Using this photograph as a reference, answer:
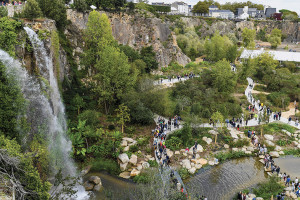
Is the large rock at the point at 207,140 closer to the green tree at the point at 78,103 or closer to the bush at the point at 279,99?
Result: the green tree at the point at 78,103

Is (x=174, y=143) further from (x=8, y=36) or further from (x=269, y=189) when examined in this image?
(x=8, y=36)

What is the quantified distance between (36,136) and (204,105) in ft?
73.1

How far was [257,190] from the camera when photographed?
65.6 feet

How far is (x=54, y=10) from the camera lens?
105 feet

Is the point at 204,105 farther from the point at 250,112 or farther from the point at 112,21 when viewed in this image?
the point at 112,21

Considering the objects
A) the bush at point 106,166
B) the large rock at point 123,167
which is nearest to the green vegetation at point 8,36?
the bush at point 106,166

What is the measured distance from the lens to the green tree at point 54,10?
3147 cm

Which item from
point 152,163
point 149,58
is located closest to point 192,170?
point 152,163

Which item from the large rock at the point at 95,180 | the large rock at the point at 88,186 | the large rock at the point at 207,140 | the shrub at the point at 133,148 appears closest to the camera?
the large rock at the point at 88,186

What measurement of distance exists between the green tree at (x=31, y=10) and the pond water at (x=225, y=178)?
59.8ft

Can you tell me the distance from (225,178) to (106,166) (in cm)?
1096

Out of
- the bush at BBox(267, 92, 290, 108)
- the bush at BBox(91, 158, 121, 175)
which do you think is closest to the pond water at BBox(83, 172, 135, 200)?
the bush at BBox(91, 158, 121, 175)

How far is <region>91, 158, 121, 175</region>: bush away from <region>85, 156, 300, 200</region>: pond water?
461mm

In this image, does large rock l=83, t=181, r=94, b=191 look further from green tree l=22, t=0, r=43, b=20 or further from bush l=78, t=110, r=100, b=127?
green tree l=22, t=0, r=43, b=20
